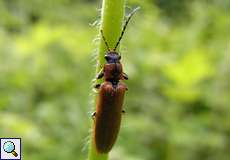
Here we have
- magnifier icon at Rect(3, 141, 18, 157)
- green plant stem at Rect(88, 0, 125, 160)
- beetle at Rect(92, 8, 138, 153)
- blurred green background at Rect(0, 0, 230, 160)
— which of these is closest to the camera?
green plant stem at Rect(88, 0, 125, 160)

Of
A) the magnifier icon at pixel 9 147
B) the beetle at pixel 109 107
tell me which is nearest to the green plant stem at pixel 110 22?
the beetle at pixel 109 107

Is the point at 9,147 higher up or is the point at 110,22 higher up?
the point at 9,147

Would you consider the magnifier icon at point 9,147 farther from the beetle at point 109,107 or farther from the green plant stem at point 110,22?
the green plant stem at point 110,22

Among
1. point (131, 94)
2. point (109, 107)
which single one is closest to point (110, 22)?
point (109, 107)

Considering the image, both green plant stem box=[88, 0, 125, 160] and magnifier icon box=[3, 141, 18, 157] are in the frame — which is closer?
green plant stem box=[88, 0, 125, 160]

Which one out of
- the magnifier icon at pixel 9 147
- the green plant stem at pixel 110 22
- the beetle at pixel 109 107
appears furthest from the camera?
the magnifier icon at pixel 9 147

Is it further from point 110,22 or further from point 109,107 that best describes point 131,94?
point 110,22

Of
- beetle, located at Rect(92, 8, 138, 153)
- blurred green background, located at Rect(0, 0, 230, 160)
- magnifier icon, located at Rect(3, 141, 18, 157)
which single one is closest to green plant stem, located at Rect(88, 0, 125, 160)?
beetle, located at Rect(92, 8, 138, 153)

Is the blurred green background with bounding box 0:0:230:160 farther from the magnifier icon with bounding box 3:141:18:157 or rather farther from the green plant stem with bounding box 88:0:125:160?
the green plant stem with bounding box 88:0:125:160

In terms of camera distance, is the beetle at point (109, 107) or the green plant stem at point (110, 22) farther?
the beetle at point (109, 107)
